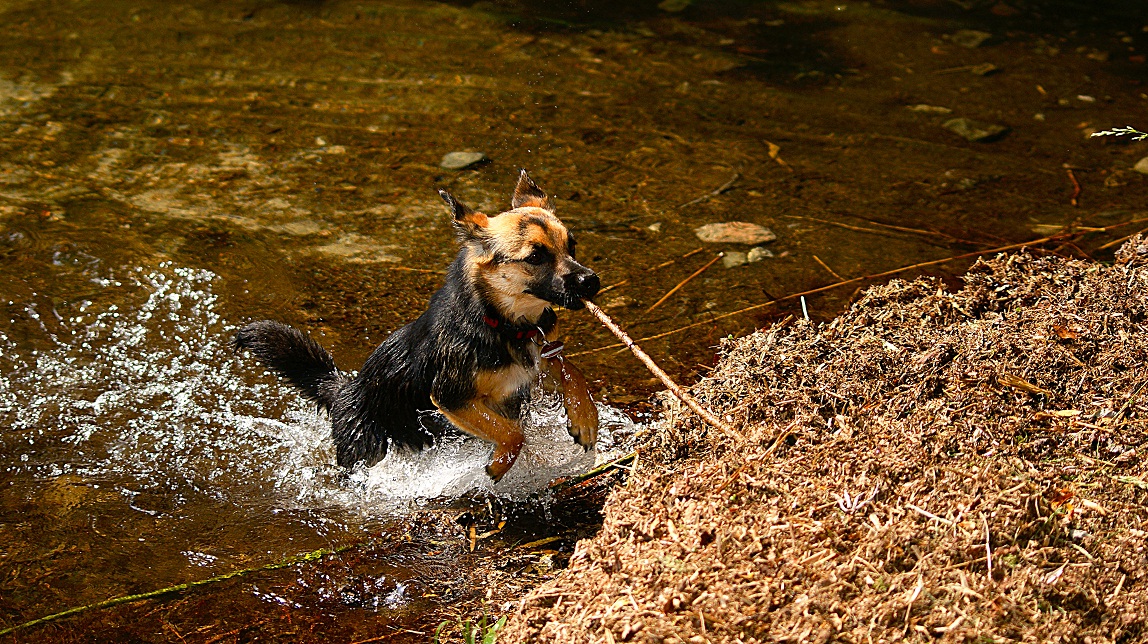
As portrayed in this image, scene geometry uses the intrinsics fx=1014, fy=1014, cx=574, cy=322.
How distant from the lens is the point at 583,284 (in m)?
3.58

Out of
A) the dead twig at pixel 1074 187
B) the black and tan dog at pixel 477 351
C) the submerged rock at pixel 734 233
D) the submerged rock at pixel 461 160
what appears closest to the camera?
the black and tan dog at pixel 477 351

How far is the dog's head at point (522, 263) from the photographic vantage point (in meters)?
3.61

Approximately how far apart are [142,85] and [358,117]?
5.72 ft

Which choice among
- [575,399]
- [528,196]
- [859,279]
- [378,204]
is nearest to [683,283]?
[859,279]

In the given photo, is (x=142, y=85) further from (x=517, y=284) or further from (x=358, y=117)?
(x=517, y=284)

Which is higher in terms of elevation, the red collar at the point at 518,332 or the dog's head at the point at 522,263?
the dog's head at the point at 522,263

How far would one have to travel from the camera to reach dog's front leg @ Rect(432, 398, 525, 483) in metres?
3.89

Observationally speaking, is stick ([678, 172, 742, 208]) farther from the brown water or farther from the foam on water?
the foam on water

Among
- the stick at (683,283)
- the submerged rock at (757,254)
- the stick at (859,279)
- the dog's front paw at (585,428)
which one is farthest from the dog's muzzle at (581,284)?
the submerged rock at (757,254)

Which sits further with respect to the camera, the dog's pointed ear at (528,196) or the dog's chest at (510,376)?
the dog's pointed ear at (528,196)

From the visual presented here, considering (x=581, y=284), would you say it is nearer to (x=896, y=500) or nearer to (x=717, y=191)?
(x=896, y=500)

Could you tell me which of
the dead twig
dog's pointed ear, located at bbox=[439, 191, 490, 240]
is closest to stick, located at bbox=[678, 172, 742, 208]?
the dead twig

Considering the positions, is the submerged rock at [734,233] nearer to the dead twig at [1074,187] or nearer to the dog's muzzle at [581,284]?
the dead twig at [1074,187]

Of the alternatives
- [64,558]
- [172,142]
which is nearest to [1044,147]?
[172,142]
